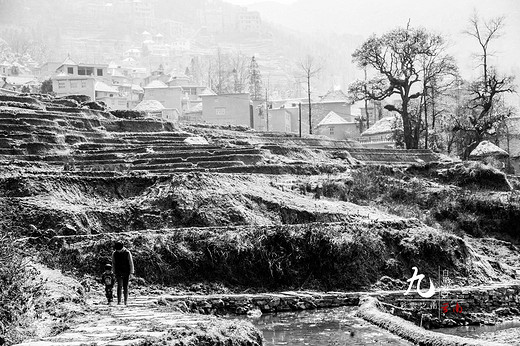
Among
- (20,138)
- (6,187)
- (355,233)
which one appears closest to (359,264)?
(355,233)

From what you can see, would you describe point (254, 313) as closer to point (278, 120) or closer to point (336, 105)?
point (278, 120)

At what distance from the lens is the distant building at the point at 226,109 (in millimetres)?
82250

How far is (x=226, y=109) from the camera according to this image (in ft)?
273

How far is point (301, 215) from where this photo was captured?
2731cm

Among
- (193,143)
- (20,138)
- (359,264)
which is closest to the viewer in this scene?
(359,264)

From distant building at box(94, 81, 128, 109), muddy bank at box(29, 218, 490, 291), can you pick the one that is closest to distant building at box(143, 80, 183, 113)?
distant building at box(94, 81, 128, 109)

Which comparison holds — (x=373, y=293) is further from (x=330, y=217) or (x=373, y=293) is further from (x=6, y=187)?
(x=6, y=187)

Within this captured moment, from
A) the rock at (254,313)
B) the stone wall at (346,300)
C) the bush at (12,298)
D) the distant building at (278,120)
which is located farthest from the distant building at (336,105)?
the bush at (12,298)

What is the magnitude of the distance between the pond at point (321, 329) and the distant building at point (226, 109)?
63.3 meters

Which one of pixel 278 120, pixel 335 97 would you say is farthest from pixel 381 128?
pixel 335 97

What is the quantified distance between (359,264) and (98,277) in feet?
23.4

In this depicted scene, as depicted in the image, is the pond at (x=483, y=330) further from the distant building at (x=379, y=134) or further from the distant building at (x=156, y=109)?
the distant building at (x=156, y=109)

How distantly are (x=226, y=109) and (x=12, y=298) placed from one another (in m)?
70.9

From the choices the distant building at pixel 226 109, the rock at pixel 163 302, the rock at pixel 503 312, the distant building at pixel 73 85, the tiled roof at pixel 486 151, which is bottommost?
the rock at pixel 503 312
